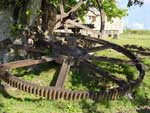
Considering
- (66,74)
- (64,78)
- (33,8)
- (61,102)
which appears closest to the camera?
(64,78)

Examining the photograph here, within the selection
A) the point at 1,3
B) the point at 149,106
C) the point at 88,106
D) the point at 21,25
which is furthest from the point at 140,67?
the point at 1,3

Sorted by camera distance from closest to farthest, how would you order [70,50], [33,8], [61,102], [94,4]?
[61,102], [70,50], [33,8], [94,4]

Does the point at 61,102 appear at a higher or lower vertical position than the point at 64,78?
lower

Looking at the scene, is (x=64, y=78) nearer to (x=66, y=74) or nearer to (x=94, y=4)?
(x=66, y=74)

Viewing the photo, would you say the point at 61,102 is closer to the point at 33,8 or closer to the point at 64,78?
the point at 64,78

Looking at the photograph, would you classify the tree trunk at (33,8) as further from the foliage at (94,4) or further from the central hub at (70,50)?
the central hub at (70,50)

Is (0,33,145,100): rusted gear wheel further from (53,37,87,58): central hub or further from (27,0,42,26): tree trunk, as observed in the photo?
(27,0,42,26): tree trunk

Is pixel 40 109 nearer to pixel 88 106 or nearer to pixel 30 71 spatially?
pixel 88 106

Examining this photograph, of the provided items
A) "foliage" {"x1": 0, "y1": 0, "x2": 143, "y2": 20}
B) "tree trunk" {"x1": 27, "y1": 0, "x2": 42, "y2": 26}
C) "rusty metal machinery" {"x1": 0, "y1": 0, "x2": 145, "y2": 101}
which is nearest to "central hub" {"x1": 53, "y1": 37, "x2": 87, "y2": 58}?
"rusty metal machinery" {"x1": 0, "y1": 0, "x2": 145, "y2": 101}

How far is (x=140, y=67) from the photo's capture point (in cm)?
1016

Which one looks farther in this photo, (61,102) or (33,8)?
(33,8)

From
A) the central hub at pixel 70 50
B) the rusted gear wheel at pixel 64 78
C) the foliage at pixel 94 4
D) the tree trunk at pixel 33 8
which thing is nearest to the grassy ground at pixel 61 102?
the rusted gear wheel at pixel 64 78

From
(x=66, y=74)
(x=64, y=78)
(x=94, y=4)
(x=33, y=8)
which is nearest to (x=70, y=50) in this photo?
(x=66, y=74)

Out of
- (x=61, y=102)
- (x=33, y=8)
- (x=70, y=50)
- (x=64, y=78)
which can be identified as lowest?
(x=61, y=102)
